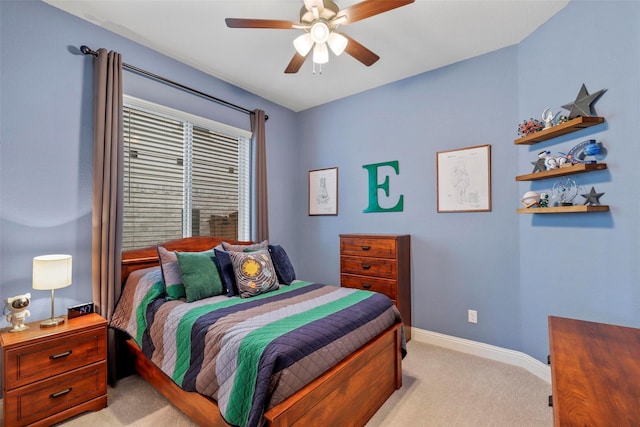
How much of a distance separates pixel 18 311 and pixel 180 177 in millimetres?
1578

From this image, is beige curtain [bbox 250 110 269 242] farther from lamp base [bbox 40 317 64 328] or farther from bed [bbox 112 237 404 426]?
lamp base [bbox 40 317 64 328]

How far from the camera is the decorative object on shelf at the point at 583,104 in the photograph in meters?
1.94

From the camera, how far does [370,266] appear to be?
3.09m

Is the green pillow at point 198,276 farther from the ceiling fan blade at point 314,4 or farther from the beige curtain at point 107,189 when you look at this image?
the ceiling fan blade at point 314,4

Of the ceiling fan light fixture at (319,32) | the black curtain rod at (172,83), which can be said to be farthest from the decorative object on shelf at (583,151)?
the black curtain rod at (172,83)

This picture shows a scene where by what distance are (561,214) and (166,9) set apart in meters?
3.34

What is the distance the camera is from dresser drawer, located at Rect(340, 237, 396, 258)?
2973mm

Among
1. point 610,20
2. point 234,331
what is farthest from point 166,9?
point 610,20

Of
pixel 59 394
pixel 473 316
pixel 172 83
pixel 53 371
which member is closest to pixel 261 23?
pixel 172 83

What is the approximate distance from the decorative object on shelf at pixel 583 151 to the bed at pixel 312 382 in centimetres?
167

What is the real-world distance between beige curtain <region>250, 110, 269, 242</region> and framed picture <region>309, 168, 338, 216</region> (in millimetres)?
715

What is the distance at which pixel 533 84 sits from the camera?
2.46 metres

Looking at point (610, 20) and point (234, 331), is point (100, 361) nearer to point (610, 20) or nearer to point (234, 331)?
→ point (234, 331)

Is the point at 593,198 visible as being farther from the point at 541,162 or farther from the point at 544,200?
the point at 541,162
